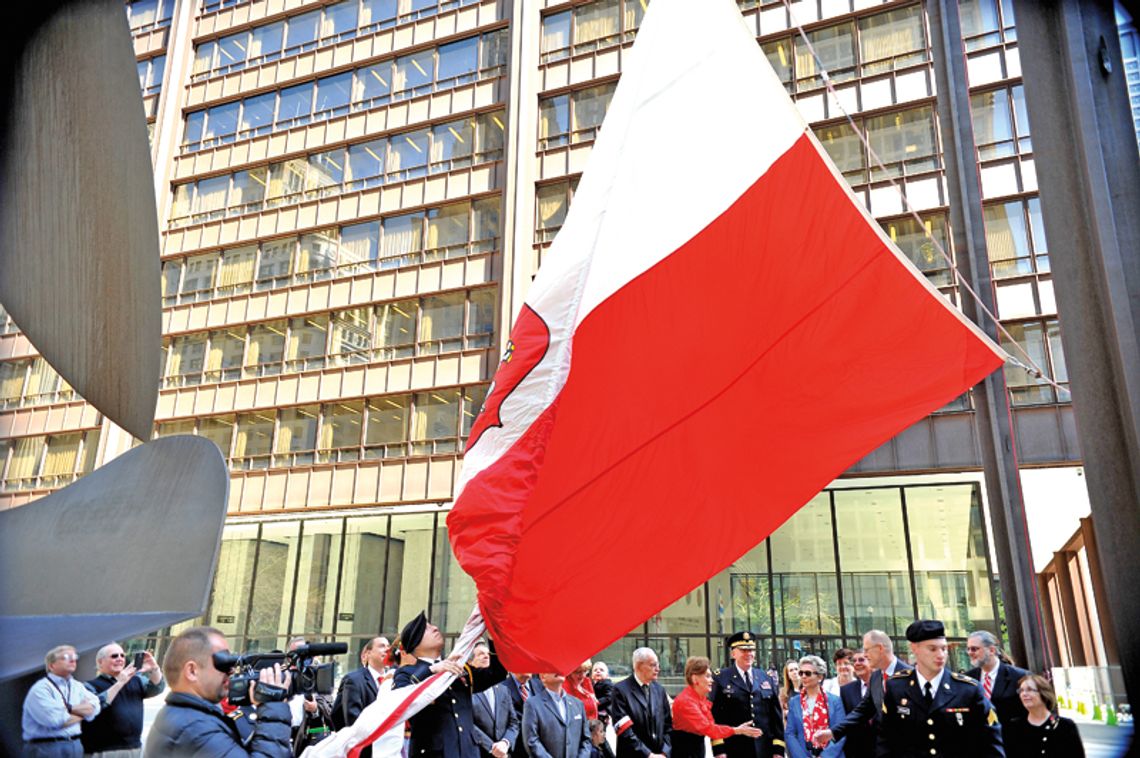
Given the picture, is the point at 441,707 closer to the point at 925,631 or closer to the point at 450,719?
the point at 450,719

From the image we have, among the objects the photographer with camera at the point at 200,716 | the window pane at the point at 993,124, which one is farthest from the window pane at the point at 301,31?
the photographer with camera at the point at 200,716

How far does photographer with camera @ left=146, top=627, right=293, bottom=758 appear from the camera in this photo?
319cm

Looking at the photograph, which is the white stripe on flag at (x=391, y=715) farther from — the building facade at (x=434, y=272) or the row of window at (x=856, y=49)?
the row of window at (x=856, y=49)

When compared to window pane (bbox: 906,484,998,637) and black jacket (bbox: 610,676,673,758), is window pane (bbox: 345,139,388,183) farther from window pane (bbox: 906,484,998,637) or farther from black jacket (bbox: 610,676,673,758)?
black jacket (bbox: 610,676,673,758)

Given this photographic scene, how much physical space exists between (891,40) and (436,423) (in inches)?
642

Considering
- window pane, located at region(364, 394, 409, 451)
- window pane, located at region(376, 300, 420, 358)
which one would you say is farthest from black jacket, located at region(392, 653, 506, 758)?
window pane, located at region(376, 300, 420, 358)

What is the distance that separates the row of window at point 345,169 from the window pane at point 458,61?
5.08 ft

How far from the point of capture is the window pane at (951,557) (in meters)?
21.1

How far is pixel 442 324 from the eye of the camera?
90.2ft

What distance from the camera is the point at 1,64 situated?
1425 mm

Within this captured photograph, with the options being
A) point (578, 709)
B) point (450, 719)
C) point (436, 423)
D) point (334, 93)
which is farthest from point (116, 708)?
point (334, 93)

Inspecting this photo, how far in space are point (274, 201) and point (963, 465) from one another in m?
23.2

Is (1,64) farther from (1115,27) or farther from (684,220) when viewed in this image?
(684,220)

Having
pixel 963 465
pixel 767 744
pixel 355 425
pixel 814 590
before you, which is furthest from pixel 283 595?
pixel 767 744
